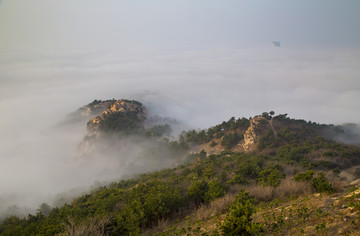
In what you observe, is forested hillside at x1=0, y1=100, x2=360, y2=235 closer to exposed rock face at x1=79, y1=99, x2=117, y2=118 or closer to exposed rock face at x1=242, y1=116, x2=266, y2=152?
exposed rock face at x1=242, y1=116, x2=266, y2=152

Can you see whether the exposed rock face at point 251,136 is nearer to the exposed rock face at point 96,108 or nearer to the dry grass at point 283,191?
the dry grass at point 283,191

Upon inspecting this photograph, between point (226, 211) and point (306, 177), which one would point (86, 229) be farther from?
point (306, 177)

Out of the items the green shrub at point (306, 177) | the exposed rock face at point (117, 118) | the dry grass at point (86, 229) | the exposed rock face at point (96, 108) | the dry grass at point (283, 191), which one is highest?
the exposed rock face at point (96, 108)

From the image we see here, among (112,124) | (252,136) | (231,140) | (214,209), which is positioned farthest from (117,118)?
(214,209)

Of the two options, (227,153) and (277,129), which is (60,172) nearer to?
(227,153)

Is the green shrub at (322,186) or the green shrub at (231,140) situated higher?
the green shrub at (322,186)

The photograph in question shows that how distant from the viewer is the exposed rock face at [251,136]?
34.9m

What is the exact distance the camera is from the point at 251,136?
36.3 meters

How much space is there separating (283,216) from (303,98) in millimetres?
171183

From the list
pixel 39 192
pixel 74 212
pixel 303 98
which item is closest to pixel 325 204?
pixel 74 212

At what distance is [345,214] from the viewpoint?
21.0ft

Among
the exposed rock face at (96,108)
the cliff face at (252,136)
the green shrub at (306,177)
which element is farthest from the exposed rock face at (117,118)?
the green shrub at (306,177)

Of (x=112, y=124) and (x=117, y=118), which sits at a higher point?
(x=117, y=118)

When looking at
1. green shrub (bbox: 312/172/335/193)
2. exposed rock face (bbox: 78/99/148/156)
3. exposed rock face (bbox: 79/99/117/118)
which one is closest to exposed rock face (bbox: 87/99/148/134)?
exposed rock face (bbox: 78/99/148/156)
